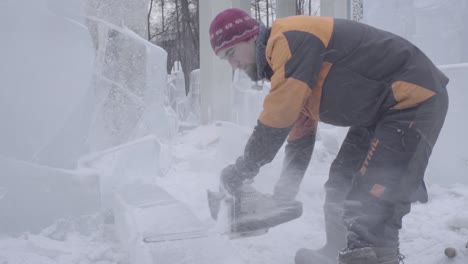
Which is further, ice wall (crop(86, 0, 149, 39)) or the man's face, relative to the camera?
ice wall (crop(86, 0, 149, 39))

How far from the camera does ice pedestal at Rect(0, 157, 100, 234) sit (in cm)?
299

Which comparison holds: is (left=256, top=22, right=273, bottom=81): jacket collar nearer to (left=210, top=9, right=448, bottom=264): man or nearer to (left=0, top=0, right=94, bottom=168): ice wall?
(left=210, top=9, right=448, bottom=264): man

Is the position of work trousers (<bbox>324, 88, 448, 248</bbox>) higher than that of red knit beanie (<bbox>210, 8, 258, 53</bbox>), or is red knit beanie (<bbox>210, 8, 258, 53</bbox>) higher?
red knit beanie (<bbox>210, 8, 258, 53</bbox>)

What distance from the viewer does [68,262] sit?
262 cm

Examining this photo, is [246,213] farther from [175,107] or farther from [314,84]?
[175,107]

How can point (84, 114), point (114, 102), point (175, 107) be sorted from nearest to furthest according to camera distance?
point (84, 114) → point (114, 102) → point (175, 107)

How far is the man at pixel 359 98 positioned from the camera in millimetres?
1804

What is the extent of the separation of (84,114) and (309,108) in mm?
2027

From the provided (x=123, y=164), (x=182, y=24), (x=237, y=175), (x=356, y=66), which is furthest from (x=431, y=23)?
(x=182, y=24)

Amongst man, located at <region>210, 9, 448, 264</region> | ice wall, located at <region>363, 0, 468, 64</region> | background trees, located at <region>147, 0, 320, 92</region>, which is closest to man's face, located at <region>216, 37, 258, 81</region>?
man, located at <region>210, 9, 448, 264</region>

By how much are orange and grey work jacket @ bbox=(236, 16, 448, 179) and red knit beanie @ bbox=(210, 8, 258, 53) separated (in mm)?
76

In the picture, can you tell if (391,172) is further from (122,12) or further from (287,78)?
(122,12)

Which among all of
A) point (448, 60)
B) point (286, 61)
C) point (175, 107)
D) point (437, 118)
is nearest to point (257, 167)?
point (286, 61)

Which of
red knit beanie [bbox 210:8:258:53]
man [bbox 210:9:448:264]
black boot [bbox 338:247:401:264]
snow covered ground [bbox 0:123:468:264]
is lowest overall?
snow covered ground [bbox 0:123:468:264]
